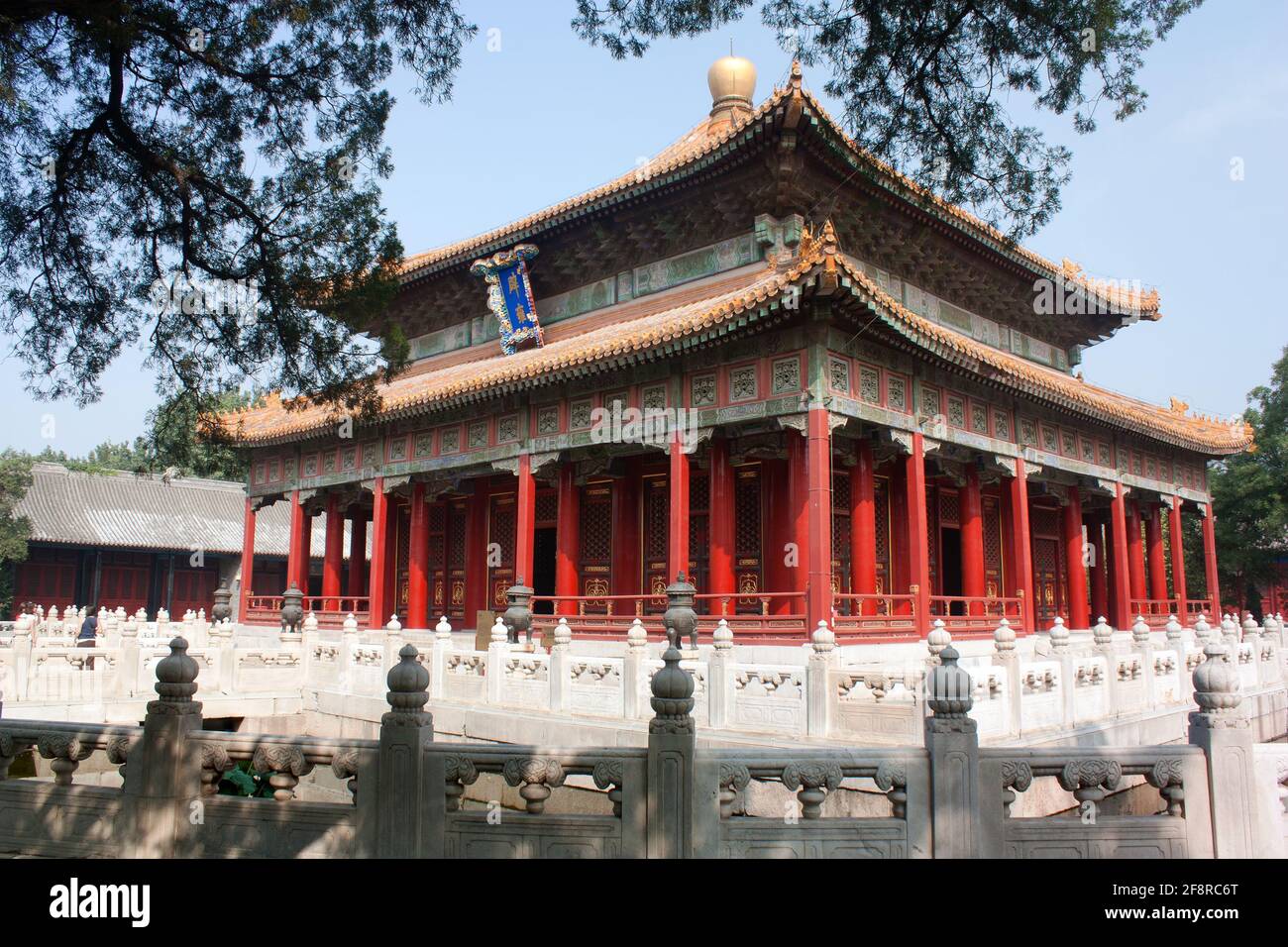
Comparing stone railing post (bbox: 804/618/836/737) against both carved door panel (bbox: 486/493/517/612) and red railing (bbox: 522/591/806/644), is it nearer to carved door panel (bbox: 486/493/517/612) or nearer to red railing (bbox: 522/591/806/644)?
red railing (bbox: 522/591/806/644)

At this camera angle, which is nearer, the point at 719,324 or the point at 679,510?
the point at 719,324

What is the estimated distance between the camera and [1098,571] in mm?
25422

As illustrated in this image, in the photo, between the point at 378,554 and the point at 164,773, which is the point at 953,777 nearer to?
the point at 164,773

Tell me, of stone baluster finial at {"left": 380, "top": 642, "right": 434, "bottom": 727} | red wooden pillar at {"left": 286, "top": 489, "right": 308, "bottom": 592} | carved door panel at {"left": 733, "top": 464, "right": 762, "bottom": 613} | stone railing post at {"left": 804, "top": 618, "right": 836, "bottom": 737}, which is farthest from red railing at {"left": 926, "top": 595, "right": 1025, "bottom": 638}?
red wooden pillar at {"left": 286, "top": 489, "right": 308, "bottom": 592}

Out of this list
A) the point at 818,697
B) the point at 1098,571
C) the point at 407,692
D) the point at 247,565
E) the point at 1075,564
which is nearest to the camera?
the point at 407,692

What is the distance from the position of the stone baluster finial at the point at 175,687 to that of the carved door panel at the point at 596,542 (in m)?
12.6

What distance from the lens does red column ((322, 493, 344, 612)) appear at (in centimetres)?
2339

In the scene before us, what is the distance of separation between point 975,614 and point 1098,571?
882cm

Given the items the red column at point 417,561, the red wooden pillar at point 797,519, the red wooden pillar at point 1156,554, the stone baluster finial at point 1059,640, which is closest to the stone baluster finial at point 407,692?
the stone baluster finial at point 1059,640

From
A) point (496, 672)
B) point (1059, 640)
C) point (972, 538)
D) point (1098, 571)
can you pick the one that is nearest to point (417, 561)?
point (496, 672)
